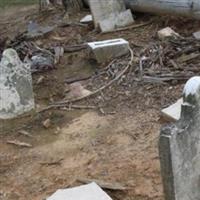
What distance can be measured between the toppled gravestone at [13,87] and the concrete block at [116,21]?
3.01 meters

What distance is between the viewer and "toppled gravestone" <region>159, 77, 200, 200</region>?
11.0 feet

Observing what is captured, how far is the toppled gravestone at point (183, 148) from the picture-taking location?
334 centimetres

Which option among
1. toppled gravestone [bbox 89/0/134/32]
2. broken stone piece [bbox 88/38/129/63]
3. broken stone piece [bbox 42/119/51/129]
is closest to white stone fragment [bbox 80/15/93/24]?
toppled gravestone [bbox 89/0/134/32]

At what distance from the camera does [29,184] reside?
15.5ft

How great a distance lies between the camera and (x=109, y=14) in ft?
29.1

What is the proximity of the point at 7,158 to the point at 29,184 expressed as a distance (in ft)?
2.02

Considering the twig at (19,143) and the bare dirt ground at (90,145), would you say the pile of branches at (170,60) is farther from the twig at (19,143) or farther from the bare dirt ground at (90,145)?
the twig at (19,143)

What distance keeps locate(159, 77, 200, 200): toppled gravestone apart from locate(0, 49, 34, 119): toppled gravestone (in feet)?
9.25

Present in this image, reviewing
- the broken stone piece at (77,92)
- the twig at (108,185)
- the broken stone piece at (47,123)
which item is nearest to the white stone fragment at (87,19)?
the broken stone piece at (77,92)

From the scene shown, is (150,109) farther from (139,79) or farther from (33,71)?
(33,71)

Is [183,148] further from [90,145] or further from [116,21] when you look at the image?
[116,21]

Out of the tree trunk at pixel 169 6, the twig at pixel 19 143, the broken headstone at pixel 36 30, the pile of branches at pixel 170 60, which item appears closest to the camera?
the twig at pixel 19 143

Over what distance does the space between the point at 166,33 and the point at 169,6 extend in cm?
74

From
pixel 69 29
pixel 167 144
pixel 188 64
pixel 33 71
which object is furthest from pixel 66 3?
pixel 167 144
